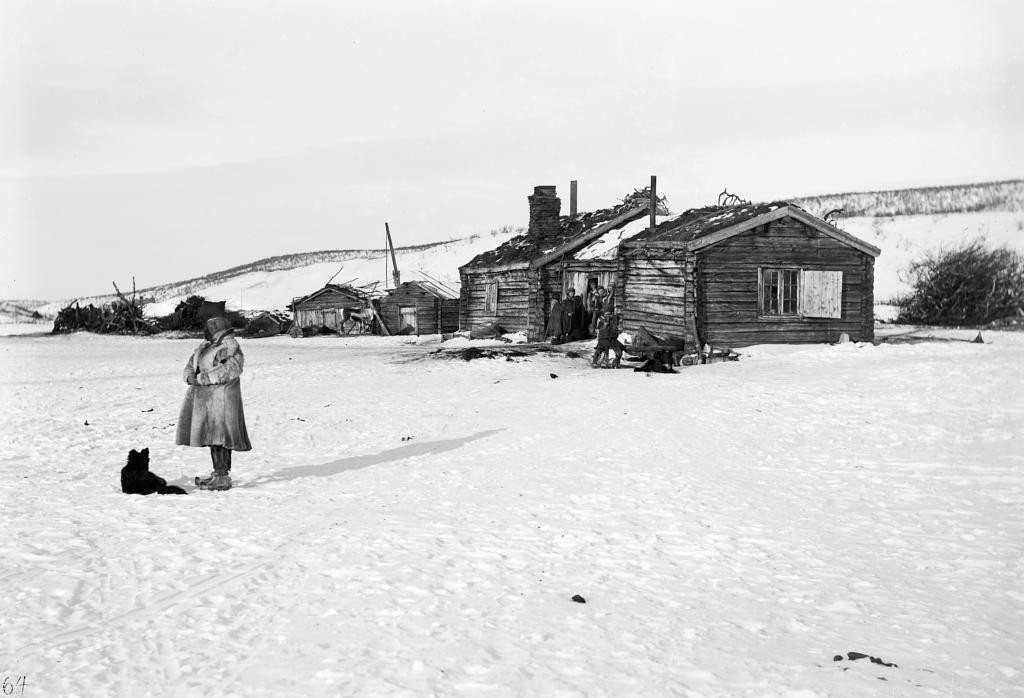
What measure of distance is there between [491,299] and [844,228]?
32827 millimetres

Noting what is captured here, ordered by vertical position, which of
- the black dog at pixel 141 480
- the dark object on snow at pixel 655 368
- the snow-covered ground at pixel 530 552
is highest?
the dark object on snow at pixel 655 368

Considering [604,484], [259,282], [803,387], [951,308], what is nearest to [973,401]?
[803,387]

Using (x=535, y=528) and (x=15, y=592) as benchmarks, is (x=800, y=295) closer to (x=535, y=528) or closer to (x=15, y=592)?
(x=535, y=528)

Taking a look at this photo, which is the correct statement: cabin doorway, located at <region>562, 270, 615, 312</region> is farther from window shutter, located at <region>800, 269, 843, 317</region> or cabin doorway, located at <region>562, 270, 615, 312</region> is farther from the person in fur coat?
the person in fur coat

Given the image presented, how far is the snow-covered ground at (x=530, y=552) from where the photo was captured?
4312 mm

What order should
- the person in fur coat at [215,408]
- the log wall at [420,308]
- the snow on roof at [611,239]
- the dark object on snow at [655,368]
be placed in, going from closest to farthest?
1. the person in fur coat at [215,408]
2. the dark object on snow at [655,368]
3. the snow on roof at [611,239]
4. the log wall at [420,308]

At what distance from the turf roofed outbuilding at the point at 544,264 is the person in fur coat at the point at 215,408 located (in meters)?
18.8

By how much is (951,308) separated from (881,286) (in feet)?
38.6

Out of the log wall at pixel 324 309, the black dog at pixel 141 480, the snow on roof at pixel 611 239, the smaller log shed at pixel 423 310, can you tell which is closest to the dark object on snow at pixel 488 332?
the snow on roof at pixel 611 239

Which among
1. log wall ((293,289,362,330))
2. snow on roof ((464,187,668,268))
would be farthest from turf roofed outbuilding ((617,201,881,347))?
log wall ((293,289,362,330))

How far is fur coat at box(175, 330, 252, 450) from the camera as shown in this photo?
8195 millimetres

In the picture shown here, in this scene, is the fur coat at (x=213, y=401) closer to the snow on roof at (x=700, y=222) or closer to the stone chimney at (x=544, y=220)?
the snow on roof at (x=700, y=222)

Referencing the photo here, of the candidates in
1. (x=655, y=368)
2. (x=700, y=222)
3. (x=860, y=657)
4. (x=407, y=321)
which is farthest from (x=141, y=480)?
(x=407, y=321)

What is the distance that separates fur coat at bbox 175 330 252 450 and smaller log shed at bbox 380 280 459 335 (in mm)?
30498
